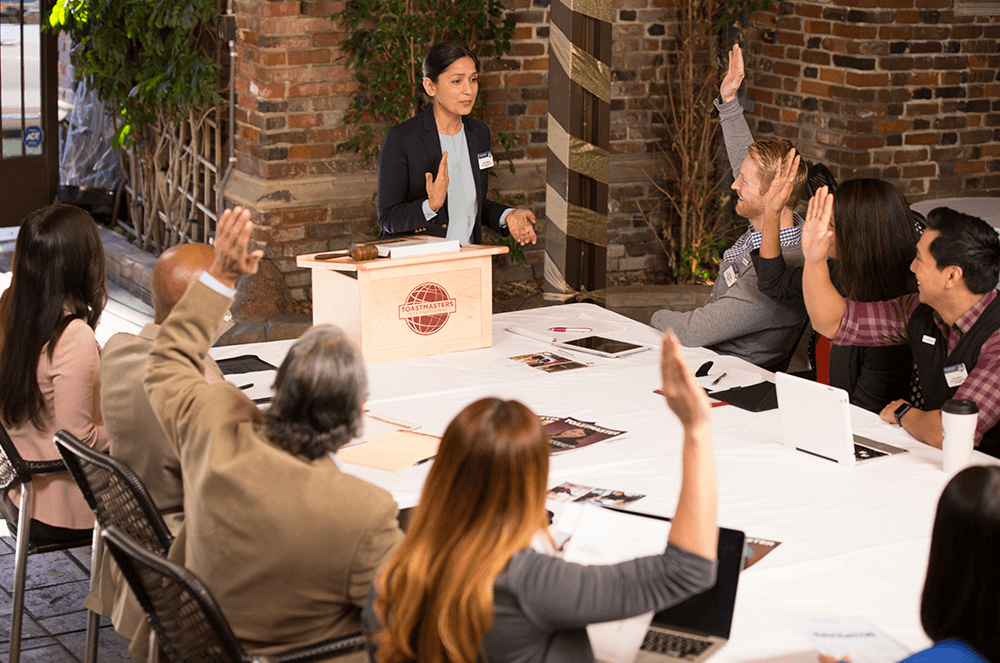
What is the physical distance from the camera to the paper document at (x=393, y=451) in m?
2.79

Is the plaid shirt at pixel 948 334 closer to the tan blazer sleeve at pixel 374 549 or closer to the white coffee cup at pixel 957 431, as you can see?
the white coffee cup at pixel 957 431

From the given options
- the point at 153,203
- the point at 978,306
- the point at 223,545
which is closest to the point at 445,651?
the point at 223,545

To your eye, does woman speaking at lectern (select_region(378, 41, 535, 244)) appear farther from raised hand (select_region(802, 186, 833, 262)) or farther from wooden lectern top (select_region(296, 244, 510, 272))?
raised hand (select_region(802, 186, 833, 262))

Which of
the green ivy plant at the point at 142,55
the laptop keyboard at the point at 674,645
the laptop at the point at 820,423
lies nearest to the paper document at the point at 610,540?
the laptop keyboard at the point at 674,645

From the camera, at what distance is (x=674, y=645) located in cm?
194

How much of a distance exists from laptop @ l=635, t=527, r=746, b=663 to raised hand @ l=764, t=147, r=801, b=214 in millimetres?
1950

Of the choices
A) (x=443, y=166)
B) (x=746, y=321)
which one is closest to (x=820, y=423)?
(x=746, y=321)

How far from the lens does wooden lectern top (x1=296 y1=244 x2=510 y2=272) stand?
3613 mm

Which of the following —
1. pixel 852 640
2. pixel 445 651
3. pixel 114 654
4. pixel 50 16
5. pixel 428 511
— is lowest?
pixel 114 654

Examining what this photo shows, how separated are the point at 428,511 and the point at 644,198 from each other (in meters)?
5.27

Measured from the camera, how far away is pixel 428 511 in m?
1.63

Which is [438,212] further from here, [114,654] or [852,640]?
[852,640]

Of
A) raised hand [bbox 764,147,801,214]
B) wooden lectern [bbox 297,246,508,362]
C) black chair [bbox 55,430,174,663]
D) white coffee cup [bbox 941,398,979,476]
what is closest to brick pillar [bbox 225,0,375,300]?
wooden lectern [bbox 297,246,508,362]

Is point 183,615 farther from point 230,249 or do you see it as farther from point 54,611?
point 54,611
